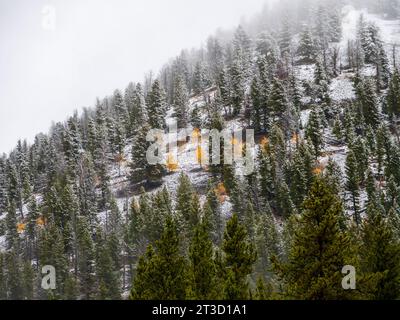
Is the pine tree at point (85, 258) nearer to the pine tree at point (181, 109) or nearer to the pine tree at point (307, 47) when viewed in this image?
the pine tree at point (181, 109)

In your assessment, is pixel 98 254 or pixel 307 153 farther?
pixel 307 153

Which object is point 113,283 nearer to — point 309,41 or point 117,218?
Result: point 117,218

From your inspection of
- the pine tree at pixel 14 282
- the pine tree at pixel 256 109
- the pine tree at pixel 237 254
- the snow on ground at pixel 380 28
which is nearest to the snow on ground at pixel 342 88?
the pine tree at pixel 256 109

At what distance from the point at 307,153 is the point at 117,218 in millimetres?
36440

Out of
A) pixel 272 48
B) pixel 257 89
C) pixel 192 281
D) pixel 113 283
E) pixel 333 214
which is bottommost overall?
pixel 113 283

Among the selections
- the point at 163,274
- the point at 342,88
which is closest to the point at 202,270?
the point at 163,274

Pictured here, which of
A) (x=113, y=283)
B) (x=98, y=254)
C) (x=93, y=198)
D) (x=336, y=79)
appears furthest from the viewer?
(x=336, y=79)

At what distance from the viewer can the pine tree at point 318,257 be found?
19578 mm

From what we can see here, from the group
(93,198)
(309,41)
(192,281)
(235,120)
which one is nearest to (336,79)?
(309,41)

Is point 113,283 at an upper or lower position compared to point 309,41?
lower

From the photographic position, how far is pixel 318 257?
20.4 meters

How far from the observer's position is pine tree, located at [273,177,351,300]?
19578mm

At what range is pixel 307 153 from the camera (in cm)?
7544

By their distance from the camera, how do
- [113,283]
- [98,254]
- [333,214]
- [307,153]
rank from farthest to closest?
[307,153] → [98,254] → [113,283] → [333,214]
